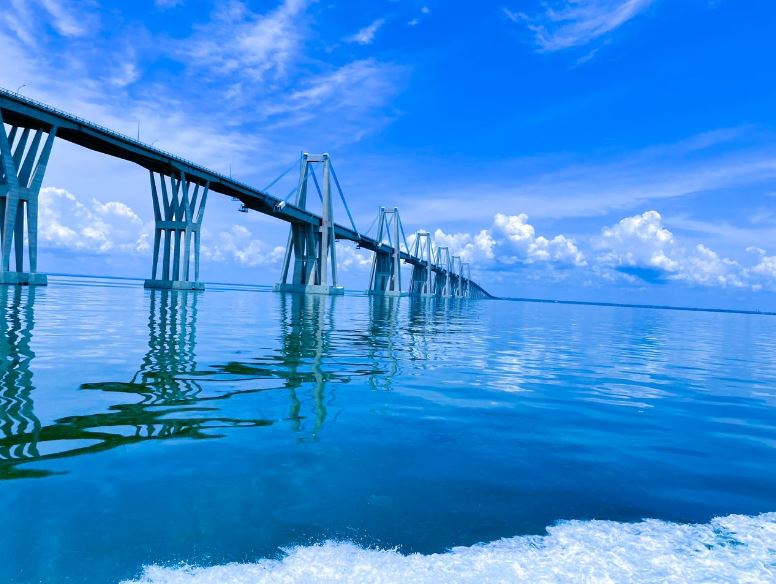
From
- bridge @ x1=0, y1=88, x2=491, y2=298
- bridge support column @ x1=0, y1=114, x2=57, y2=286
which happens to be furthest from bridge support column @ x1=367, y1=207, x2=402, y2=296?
bridge support column @ x1=0, y1=114, x2=57, y2=286

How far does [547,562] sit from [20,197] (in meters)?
58.2

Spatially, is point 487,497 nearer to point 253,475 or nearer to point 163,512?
point 253,475

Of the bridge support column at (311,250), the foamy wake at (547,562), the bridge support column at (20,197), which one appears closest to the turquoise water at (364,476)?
the foamy wake at (547,562)

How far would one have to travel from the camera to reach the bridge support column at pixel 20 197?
46.8m

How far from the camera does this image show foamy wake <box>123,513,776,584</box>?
342 centimetres

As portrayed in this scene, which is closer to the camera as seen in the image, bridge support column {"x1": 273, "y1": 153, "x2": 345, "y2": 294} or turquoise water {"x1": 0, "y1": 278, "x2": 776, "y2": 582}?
turquoise water {"x1": 0, "y1": 278, "x2": 776, "y2": 582}

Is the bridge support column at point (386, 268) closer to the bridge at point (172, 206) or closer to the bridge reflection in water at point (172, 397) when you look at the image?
the bridge at point (172, 206)

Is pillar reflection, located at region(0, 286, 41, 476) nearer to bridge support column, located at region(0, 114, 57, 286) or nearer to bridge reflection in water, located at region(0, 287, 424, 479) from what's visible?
bridge reflection in water, located at region(0, 287, 424, 479)

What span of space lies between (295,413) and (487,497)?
353 centimetres

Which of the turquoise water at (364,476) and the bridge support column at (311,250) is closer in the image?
the turquoise water at (364,476)

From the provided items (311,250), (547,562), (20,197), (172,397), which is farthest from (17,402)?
(311,250)

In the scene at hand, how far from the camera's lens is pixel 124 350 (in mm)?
13008

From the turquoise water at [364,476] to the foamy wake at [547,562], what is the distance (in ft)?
0.05

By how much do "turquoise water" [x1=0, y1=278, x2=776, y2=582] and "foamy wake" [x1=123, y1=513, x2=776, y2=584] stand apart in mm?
16
